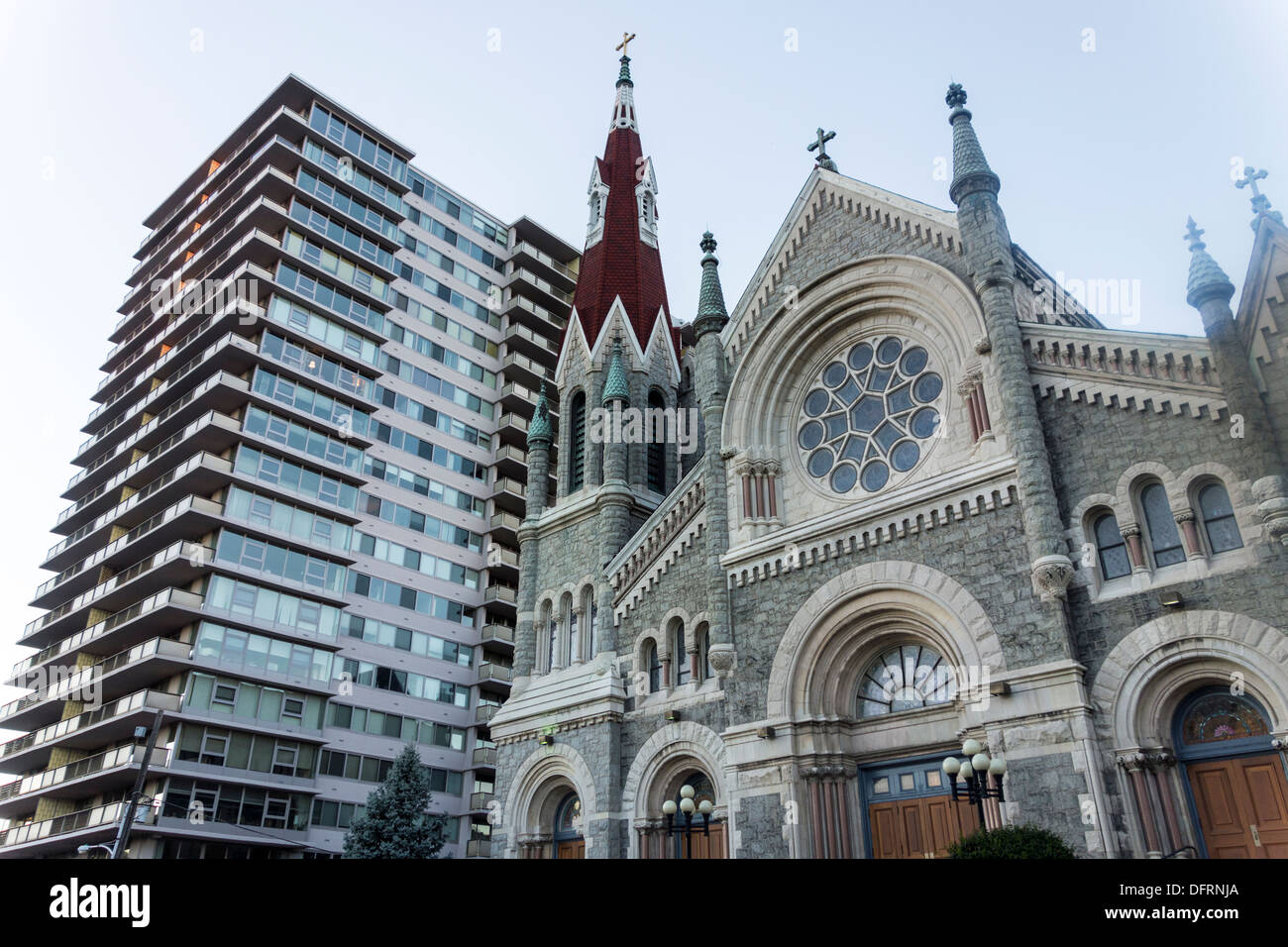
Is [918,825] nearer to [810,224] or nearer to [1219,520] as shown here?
[1219,520]

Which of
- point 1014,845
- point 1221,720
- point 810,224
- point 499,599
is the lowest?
point 1014,845

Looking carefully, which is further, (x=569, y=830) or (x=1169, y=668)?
(x=569, y=830)

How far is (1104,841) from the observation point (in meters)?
16.2

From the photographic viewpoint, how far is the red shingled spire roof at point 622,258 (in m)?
36.1

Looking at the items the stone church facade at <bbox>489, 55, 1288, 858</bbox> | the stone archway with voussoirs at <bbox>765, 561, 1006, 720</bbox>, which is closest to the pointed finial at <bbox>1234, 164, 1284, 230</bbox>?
the stone church facade at <bbox>489, 55, 1288, 858</bbox>

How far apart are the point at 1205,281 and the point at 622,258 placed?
24186 mm

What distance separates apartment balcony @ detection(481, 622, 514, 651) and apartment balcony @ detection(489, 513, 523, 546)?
17.7 feet

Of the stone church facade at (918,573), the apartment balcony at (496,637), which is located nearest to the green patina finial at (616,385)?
the stone church facade at (918,573)

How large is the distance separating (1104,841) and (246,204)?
51.0 metres

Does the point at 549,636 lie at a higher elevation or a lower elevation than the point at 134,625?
lower

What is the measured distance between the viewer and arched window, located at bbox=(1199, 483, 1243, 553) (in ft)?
56.2

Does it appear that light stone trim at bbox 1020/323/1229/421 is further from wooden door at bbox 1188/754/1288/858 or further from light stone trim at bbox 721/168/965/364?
wooden door at bbox 1188/754/1288/858

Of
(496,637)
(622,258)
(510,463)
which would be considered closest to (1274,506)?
(622,258)

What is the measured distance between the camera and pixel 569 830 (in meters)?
26.9
